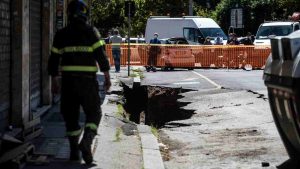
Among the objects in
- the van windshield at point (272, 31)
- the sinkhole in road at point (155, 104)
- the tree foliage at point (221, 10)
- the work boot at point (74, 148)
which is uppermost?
the tree foliage at point (221, 10)

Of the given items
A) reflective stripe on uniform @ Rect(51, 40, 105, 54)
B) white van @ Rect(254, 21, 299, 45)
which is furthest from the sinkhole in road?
white van @ Rect(254, 21, 299, 45)

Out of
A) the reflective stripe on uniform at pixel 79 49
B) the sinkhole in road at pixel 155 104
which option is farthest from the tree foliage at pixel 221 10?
the reflective stripe on uniform at pixel 79 49

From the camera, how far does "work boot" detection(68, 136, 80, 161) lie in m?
7.57

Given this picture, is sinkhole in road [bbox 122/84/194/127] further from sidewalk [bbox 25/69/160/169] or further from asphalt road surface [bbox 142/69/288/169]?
sidewalk [bbox 25/69/160/169]

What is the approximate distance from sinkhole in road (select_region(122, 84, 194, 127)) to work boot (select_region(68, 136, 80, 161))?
6403 millimetres

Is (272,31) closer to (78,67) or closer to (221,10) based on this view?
(78,67)

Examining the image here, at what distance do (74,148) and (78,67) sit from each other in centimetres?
96

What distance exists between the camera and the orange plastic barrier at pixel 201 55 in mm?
30016

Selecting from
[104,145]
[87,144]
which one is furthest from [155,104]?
[87,144]

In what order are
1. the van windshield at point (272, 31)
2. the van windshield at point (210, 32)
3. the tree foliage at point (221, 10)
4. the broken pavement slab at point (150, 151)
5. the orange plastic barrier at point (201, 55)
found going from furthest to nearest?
the tree foliage at point (221, 10), the van windshield at point (210, 32), the van windshield at point (272, 31), the orange plastic barrier at point (201, 55), the broken pavement slab at point (150, 151)

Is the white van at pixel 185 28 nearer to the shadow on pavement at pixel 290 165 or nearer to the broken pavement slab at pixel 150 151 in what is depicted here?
the broken pavement slab at pixel 150 151

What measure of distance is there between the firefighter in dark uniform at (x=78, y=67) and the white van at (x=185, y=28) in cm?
2827

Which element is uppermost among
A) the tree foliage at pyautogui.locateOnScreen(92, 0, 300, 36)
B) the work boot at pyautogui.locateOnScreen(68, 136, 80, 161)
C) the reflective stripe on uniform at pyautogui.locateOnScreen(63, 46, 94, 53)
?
the tree foliage at pyautogui.locateOnScreen(92, 0, 300, 36)

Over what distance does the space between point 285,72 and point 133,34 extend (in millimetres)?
58101
